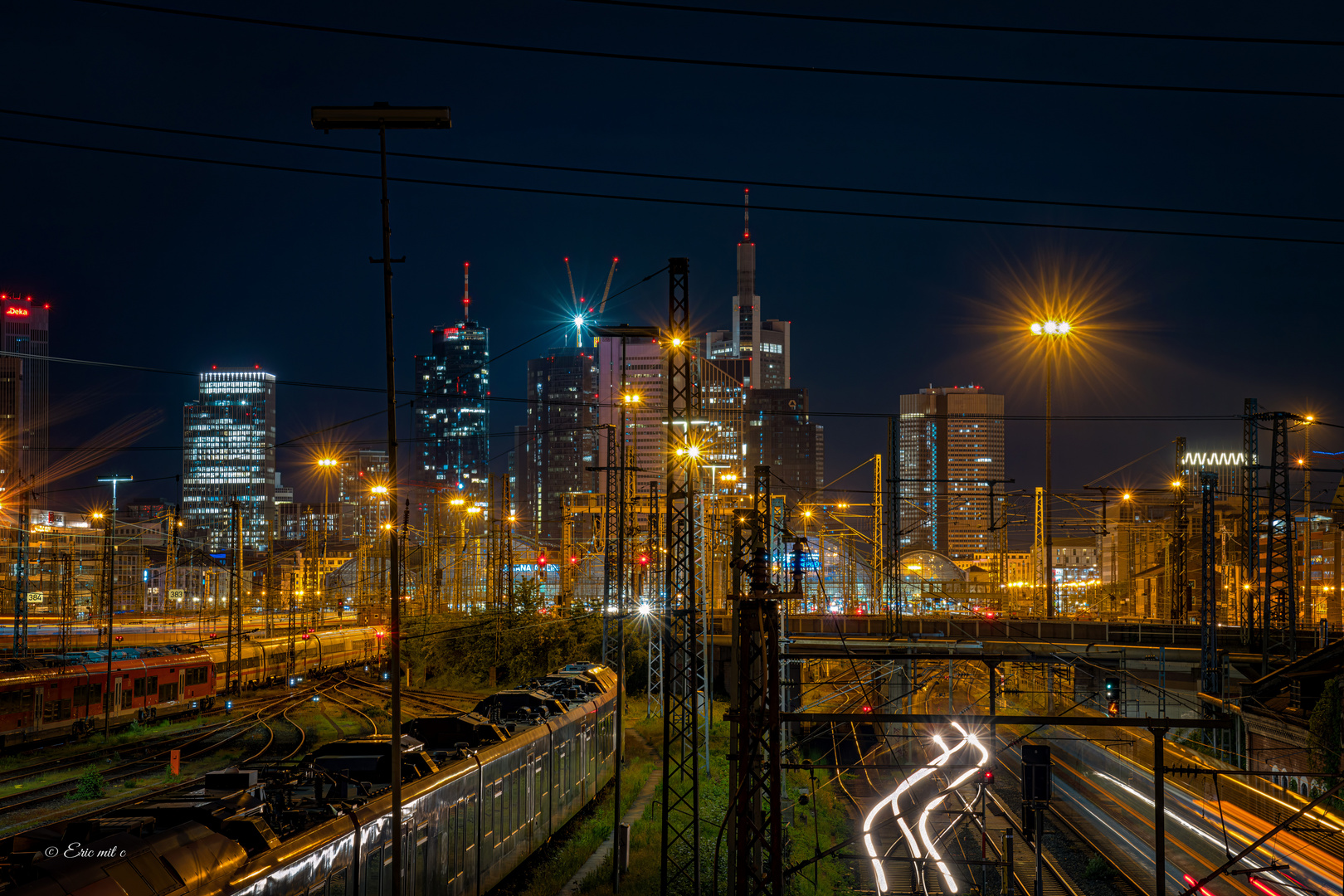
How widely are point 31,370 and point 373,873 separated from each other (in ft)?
657

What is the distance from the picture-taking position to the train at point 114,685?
90.8 feet

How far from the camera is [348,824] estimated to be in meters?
11.1

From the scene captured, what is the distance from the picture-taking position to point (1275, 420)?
32.5m

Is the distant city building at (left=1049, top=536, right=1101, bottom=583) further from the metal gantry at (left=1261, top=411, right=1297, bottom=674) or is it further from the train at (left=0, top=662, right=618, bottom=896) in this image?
the train at (left=0, top=662, right=618, bottom=896)

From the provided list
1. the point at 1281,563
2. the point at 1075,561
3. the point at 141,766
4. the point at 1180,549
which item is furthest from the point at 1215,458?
the point at 141,766

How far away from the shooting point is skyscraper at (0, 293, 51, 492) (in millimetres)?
173250

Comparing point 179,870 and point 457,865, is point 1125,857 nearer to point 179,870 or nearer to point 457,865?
point 457,865

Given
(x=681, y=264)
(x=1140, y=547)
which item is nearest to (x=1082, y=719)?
(x=681, y=264)

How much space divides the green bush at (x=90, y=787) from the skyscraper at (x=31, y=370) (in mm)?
171068

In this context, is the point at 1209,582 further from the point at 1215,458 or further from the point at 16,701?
the point at 1215,458

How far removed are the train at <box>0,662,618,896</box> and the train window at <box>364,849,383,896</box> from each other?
26 millimetres

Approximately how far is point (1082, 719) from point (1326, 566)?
3888 inches

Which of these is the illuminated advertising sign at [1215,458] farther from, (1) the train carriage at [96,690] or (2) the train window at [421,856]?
(2) the train window at [421,856]

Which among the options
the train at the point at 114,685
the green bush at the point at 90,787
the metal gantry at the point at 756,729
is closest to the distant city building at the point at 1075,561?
the train at the point at 114,685
